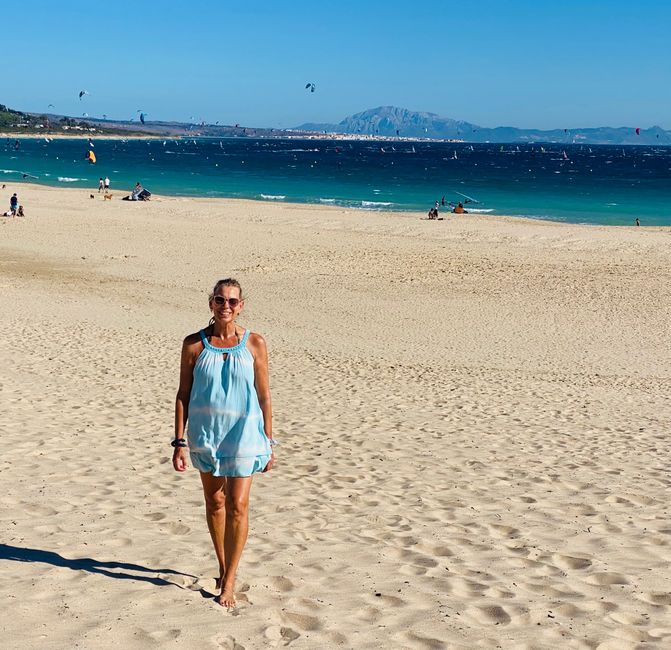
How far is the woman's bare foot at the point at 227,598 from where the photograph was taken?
4.39 meters

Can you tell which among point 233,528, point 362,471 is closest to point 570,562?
point 233,528

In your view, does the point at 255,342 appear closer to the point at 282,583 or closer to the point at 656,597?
the point at 282,583

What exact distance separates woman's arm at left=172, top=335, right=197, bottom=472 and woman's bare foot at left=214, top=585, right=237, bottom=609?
67 centimetres

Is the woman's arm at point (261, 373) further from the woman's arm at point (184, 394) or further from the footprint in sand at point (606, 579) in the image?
the footprint in sand at point (606, 579)

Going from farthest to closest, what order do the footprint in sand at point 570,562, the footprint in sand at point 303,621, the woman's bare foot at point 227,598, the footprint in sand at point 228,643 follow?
1. the footprint in sand at point 570,562
2. the woman's bare foot at point 227,598
3. the footprint in sand at point 303,621
4. the footprint in sand at point 228,643

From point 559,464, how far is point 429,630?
4122 millimetres

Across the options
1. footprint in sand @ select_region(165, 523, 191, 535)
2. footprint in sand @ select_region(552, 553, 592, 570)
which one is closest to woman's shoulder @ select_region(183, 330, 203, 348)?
footprint in sand @ select_region(165, 523, 191, 535)

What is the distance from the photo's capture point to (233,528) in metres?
4.48

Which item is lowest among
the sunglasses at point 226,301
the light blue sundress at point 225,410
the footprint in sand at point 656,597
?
the footprint in sand at point 656,597

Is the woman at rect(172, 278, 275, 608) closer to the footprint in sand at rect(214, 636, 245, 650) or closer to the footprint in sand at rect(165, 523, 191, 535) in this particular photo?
the footprint in sand at rect(214, 636, 245, 650)

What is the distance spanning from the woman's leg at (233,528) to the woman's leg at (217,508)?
55mm

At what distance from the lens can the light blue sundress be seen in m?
4.29

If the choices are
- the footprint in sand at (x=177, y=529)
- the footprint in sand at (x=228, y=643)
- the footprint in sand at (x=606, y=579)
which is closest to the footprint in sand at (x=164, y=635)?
the footprint in sand at (x=228, y=643)

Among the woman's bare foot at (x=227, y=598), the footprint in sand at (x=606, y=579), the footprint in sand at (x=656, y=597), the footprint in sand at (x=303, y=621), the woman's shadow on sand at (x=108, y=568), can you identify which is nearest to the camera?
the footprint in sand at (x=303, y=621)
